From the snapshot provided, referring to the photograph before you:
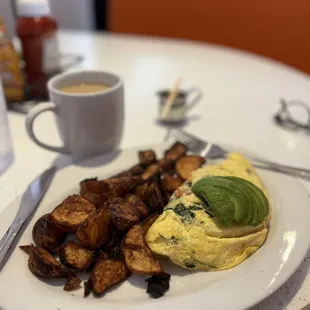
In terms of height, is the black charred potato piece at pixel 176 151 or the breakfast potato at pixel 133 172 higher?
the black charred potato piece at pixel 176 151

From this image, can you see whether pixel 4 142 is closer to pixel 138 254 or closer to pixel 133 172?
pixel 133 172

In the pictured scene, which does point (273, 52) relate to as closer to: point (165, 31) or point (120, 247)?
point (165, 31)

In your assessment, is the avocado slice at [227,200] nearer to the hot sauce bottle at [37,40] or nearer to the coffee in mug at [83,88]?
the coffee in mug at [83,88]

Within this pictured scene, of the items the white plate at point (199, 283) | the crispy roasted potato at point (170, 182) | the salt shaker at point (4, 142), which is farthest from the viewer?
the salt shaker at point (4, 142)

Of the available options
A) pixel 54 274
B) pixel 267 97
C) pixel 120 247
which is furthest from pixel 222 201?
pixel 267 97

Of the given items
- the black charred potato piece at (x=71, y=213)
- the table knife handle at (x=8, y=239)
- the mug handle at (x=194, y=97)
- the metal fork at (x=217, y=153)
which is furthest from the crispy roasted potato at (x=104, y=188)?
the mug handle at (x=194, y=97)

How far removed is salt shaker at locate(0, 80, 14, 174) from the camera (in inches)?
41.6

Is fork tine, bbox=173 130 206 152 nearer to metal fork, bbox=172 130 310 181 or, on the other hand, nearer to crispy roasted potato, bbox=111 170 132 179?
metal fork, bbox=172 130 310 181

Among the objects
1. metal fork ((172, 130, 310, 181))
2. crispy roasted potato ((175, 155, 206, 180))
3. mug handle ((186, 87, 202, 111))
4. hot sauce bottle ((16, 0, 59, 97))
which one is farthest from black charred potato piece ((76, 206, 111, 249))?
hot sauce bottle ((16, 0, 59, 97))

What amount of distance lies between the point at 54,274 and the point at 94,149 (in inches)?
16.9

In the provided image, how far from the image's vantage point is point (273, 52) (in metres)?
2.34

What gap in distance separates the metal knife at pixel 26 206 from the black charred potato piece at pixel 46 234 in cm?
4

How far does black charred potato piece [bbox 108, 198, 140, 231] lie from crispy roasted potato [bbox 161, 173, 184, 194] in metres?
0.14

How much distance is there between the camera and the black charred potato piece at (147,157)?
988mm
